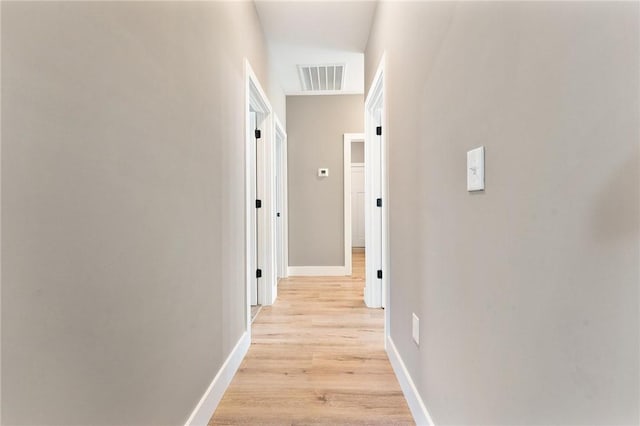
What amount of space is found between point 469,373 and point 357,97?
150 inches

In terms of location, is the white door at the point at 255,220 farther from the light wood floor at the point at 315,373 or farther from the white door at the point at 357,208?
the white door at the point at 357,208

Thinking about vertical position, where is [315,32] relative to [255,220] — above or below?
above

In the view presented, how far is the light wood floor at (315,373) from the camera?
143 centimetres

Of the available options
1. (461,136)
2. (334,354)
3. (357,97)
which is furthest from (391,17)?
(357,97)

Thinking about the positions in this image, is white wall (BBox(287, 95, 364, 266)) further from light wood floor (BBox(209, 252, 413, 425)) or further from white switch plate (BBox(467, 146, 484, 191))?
white switch plate (BBox(467, 146, 484, 191))

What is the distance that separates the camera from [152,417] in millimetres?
963

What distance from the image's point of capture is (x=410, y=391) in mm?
1443

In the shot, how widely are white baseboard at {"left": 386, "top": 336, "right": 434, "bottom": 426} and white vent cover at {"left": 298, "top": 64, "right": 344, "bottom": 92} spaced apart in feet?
9.24

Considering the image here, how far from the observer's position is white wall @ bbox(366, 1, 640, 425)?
46 centimetres

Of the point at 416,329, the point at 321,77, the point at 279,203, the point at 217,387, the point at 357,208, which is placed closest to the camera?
the point at 416,329

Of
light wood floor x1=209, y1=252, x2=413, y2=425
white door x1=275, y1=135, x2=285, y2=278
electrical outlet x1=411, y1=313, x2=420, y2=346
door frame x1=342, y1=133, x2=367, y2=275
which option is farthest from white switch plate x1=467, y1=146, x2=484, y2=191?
door frame x1=342, y1=133, x2=367, y2=275

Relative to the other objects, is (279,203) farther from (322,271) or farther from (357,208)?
(357,208)

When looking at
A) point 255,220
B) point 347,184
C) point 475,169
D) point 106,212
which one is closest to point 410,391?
point 475,169

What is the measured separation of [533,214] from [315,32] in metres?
2.63
